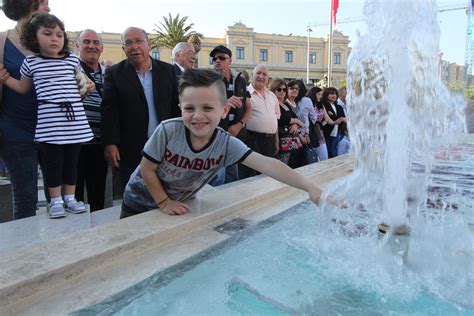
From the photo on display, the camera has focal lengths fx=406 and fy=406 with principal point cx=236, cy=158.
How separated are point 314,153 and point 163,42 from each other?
1435 inches

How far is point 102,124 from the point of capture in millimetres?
3221

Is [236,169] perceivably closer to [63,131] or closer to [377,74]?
[377,74]

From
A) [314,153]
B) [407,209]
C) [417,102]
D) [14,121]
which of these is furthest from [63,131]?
[314,153]

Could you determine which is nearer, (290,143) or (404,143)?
(404,143)

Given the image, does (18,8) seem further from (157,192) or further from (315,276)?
(315,276)

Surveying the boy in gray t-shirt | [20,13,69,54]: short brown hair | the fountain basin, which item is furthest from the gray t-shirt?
[20,13,69,54]: short brown hair

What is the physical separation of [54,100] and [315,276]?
197 cm

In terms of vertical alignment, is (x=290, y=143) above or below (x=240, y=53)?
below

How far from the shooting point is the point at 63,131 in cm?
267

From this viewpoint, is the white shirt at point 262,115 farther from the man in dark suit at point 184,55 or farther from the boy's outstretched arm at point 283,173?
the boy's outstretched arm at point 283,173

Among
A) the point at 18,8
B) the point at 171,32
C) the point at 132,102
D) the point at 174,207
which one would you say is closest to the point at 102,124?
the point at 132,102

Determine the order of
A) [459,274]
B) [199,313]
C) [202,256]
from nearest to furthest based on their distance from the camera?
1. [199,313]
2. [459,274]
3. [202,256]

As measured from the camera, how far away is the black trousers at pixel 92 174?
11.4 feet

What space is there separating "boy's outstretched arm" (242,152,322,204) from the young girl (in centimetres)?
123
